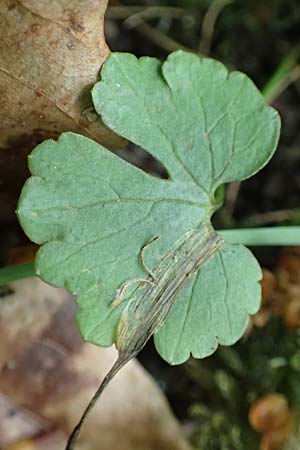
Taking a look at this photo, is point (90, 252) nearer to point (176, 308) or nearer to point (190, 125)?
point (176, 308)

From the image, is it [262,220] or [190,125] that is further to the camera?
[262,220]

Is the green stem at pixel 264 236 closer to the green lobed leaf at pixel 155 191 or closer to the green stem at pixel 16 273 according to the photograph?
the green lobed leaf at pixel 155 191

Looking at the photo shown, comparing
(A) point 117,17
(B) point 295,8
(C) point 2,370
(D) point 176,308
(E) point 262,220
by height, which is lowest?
(C) point 2,370

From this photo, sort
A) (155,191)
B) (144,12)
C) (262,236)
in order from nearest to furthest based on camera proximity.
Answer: (155,191) < (262,236) < (144,12)

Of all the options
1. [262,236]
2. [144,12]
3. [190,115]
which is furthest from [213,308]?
[144,12]

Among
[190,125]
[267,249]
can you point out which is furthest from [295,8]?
[190,125]

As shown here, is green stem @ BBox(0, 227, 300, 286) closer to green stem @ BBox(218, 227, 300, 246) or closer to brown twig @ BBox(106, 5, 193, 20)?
green stem @ BBox(218, 227, 300, 246)

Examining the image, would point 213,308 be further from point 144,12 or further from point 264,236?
point 144,12
